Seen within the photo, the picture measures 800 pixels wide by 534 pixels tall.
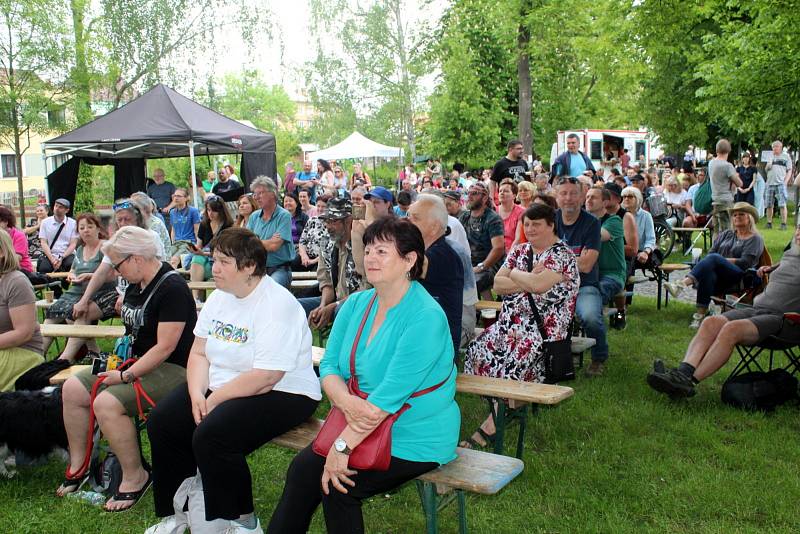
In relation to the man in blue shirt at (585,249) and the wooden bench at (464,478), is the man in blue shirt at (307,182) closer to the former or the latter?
the man in blue shirt at (585,249)

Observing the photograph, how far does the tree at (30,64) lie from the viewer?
18.9m

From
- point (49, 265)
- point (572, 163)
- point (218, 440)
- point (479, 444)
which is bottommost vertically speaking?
point (479, 444)

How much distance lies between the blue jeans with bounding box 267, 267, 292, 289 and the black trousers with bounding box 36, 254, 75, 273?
13.3ft

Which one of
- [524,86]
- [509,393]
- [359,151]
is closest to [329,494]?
[509,393]

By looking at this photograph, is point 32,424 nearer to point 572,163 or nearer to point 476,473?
point 476,473

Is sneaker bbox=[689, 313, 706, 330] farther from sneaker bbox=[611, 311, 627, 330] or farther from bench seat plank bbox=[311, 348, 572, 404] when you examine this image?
bench seat plank bbox=[311, 348, 572, 404]

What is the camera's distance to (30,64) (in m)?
19.3

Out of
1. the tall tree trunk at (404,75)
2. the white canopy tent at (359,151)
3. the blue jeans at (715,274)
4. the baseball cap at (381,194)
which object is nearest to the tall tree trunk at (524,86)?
the white canopy tent at (359,151)

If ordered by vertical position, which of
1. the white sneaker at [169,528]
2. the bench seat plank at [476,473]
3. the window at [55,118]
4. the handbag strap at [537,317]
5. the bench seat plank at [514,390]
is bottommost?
the white sneaker at [169,528]

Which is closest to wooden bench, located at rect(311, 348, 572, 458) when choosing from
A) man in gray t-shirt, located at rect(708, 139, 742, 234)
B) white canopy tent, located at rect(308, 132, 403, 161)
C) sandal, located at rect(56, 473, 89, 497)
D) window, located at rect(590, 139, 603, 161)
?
sandal, located at rect(56, 473, 89, 497)

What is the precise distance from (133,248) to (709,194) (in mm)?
10106

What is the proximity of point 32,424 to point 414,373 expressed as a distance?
2.50 metres

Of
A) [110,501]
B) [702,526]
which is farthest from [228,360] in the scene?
[702,526]

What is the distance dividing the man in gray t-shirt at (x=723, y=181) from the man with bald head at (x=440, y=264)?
26.8ft
